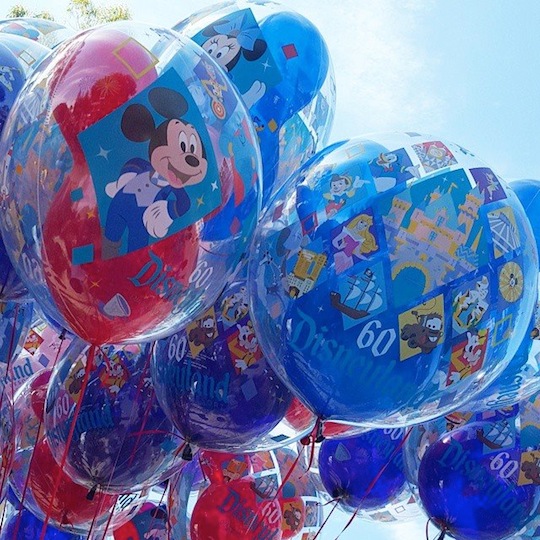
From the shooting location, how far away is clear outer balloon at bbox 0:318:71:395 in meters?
3.87

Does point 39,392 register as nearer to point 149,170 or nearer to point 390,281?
point 149,170

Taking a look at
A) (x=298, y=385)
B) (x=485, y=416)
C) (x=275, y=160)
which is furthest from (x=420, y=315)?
(x=485, y=416)

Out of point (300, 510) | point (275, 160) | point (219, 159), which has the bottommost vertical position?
point (300, 510)

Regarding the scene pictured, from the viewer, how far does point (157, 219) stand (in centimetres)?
216

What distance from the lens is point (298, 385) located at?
2.52m

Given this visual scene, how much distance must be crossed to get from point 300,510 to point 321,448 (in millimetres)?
291

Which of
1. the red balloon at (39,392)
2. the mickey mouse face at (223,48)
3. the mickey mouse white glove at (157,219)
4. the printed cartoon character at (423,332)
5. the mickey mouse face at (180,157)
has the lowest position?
the red balloon at (39,392)

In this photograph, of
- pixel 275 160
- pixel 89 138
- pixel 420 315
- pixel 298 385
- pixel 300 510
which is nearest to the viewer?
pixel 89 138

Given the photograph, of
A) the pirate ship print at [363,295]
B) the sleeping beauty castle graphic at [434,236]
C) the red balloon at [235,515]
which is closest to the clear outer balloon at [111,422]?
the red balloon at [235,515]

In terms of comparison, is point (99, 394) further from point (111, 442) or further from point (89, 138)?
point (89, 138)

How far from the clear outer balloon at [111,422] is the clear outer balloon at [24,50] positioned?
3.34ft

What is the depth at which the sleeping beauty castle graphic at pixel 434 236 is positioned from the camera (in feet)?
7.66

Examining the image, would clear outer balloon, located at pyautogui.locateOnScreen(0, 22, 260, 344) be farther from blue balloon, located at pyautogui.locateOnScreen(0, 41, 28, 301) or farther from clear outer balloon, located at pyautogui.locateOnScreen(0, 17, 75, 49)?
clear outer balloon, located at pyautogui.locateOnScreen(0, 17, 75, 49)

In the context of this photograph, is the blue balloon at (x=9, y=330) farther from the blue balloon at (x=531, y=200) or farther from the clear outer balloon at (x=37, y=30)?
the blue balloon at (x=531, y=200)
